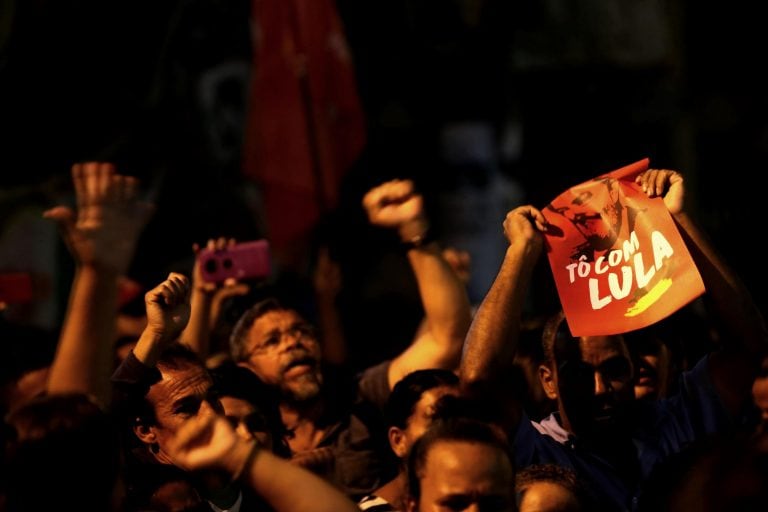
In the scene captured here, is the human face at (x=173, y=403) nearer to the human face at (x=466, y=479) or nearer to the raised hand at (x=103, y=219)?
the raised hand at (x=103, y=219)

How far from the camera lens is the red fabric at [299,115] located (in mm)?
7398

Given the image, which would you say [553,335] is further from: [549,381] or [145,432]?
[145,432]

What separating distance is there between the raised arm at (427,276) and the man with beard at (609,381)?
0.43m

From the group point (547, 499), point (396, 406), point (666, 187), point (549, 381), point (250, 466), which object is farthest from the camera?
point (396, 406)

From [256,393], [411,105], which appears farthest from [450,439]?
[411,105]

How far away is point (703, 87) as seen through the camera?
9305 millimetres

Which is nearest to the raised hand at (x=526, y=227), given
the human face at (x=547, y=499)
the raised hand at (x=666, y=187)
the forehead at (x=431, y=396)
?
the raised hand at (x=666, y=187)

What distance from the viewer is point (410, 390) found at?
425cm

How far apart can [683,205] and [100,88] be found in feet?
18.1

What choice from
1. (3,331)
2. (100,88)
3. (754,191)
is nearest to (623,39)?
(754,191)

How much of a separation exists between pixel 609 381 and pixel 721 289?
1.40 ft

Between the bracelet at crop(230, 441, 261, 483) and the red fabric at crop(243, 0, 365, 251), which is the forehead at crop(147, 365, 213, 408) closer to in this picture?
the bracelet at crop(230, 441, 261, 483)

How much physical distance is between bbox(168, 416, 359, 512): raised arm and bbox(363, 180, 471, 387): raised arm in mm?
1743

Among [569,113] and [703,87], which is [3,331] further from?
[703,87]
